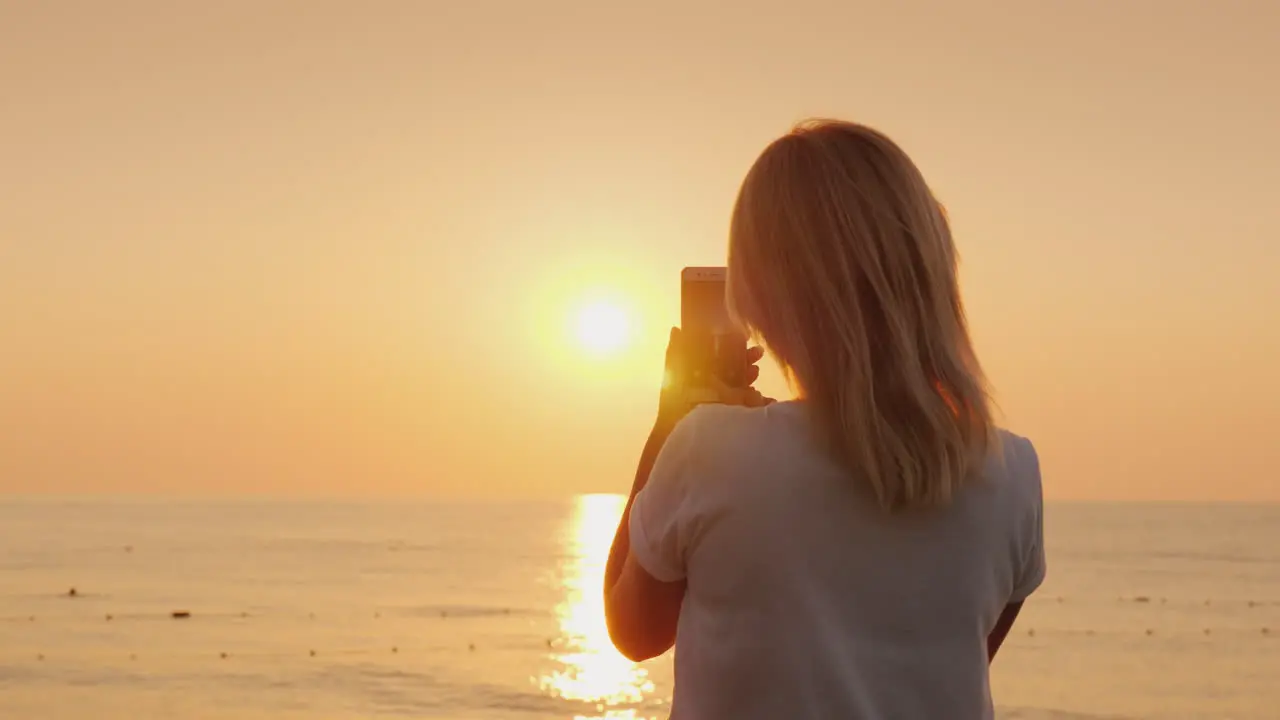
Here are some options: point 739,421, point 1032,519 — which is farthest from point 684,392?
point 1032,519

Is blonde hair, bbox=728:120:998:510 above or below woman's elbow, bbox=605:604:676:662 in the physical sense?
above

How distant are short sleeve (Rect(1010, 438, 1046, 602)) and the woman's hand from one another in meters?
0.42

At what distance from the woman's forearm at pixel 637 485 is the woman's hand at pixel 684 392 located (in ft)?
0.09

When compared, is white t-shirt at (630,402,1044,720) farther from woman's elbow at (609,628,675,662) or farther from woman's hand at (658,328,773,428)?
woman's hand at (658,328,773,428)

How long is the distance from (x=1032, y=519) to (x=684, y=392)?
571mm

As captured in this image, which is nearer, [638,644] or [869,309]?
[869,309]

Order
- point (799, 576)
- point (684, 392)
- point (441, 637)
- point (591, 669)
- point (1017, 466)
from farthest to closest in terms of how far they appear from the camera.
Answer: point (441, 637)
point (591, 669)
point (684, 392)
point (1017, 466)
point (799, 576)

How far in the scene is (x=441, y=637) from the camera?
173 ft

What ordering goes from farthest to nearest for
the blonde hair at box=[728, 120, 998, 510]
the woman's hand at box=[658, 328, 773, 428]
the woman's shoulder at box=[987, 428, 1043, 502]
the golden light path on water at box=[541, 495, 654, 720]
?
the golden light path on water at box=[541, 495, 654, 720] < the woman's hand at box=[658, 328, 773, 428] < the woman's shoulder at box=[987, 428, 1043, 502] < the blonde hair at box=[728, 120, 998, 510]

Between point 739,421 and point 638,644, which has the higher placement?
point 739,421

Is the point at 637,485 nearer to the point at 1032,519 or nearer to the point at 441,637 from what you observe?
the point at 1032,519

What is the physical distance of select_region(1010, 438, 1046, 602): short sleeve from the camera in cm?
202

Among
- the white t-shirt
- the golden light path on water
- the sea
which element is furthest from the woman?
the sea

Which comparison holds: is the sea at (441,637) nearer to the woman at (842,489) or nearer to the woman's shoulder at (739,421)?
the woman at (842,489)
